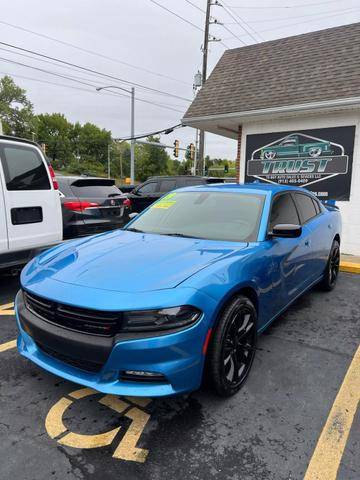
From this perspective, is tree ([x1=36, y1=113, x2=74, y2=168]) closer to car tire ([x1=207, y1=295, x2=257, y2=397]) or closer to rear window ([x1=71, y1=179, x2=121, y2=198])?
rear window ([x1=71, y1=179, x2=121, y2=198])

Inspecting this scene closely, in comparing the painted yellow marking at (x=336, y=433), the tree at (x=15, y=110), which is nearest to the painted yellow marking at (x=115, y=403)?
the painted yellow marking at (x=336, y=433)

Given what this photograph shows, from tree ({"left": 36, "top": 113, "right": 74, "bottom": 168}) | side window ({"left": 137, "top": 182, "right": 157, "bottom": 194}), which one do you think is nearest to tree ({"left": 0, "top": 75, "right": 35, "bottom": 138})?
tree ({"left": 36, "top": 113, "right": 74, "bottom": 168})

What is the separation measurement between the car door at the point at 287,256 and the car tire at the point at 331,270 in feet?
3.33

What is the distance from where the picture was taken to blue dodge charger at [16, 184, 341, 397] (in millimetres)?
2135

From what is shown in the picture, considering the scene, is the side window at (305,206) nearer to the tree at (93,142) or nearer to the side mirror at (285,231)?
the side mirror at (285,231)

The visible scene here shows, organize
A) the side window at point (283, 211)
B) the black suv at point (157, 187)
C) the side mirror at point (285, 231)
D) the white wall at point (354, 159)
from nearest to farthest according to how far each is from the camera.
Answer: the side mirror at point (285, 231), the side window at point (283, 211), the white wall at point (354, 159), the black suv at point (157, 187)

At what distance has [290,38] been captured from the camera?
9453 millimetres

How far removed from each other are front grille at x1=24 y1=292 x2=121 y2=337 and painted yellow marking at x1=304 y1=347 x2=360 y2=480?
1332mm

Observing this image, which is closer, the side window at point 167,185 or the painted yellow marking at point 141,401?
the painted yellow marking at point 141,401

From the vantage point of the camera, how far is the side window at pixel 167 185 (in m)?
11.5

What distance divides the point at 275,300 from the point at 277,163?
5.53 m

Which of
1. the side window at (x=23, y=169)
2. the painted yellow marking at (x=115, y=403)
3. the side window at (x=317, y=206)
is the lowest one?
the painted yellow marking at (x=115, y=403)

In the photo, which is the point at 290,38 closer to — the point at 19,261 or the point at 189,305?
the point at 19,261

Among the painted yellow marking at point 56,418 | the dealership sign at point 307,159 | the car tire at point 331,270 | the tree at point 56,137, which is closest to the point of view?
the painted yellow marking at point 56,418
